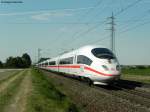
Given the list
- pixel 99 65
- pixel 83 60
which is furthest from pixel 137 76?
pixel 99 65

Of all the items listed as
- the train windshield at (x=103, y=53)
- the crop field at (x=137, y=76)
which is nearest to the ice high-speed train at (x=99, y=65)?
the train windshield at (x=103, y=53)

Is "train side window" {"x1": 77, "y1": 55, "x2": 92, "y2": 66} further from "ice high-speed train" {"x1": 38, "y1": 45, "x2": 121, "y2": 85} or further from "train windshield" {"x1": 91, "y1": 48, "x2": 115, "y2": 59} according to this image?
"train windshield" {"x1": 91, "y1": 48, "x2": 115, "y2": 59}

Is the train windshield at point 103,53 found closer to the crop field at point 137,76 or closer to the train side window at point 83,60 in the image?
the train side window at point 83,60

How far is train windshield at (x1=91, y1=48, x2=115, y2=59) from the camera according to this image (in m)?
23.3

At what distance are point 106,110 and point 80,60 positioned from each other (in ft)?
46.5

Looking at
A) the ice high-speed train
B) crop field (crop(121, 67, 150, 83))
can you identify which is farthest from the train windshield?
crop field (crop(121, 67, 150, 83))

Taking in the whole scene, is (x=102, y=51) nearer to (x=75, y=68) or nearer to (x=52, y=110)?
(x=75, y=68)

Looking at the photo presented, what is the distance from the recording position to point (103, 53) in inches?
942

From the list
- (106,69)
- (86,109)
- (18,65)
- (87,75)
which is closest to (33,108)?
(86,109)

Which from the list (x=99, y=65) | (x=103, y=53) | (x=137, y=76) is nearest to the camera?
(x=99, y=65)

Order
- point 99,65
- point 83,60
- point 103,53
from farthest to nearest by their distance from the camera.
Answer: point 83,60 < point 103,53 < point 99,65

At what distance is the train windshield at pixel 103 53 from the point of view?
2330cm

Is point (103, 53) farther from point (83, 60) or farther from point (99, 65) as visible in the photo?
point (83, 60)

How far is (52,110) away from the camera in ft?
38.6
